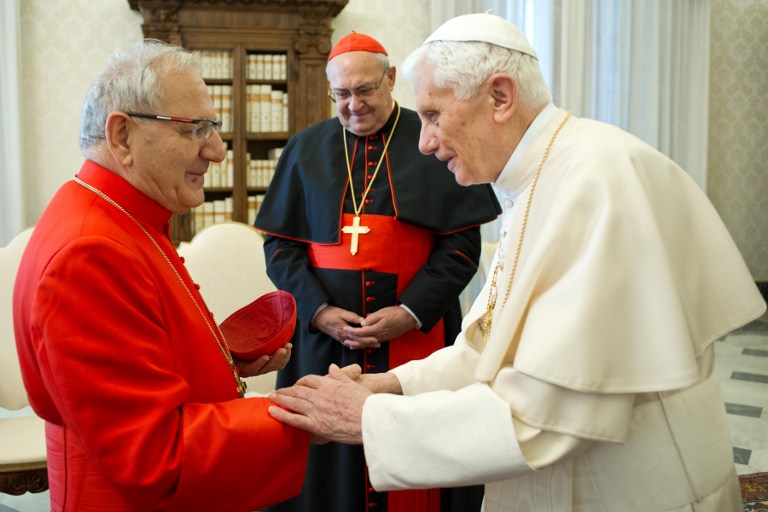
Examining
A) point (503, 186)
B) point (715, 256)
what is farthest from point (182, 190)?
point (715, 256)

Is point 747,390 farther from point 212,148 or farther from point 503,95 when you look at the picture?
point 212,148

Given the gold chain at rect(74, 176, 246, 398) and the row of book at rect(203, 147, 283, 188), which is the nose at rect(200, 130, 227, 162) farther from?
the row of book at rect(203, 147, 283, 188)

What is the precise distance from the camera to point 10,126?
262 inches

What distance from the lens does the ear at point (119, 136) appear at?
1.62 m

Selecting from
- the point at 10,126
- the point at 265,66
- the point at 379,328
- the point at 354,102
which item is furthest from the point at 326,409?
the point at 10,126

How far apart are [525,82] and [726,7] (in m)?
8.10

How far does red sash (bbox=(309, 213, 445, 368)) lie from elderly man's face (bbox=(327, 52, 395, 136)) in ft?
1.31

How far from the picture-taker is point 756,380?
6.14 metres

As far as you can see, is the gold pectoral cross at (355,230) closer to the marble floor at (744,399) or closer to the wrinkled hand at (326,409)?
the wrinkled hand at (326,409)

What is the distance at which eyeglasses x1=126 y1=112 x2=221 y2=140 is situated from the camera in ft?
5.39

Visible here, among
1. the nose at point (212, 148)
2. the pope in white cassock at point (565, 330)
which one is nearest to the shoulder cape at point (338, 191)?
the pope in white cassock at point (565, 330)

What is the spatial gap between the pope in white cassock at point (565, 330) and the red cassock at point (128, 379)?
0.15 meters

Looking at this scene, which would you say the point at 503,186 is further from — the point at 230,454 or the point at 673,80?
the point at 673,80

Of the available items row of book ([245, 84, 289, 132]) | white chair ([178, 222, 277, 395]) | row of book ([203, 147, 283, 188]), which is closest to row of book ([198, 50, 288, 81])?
row of book ([245, 84, 289, 132])
